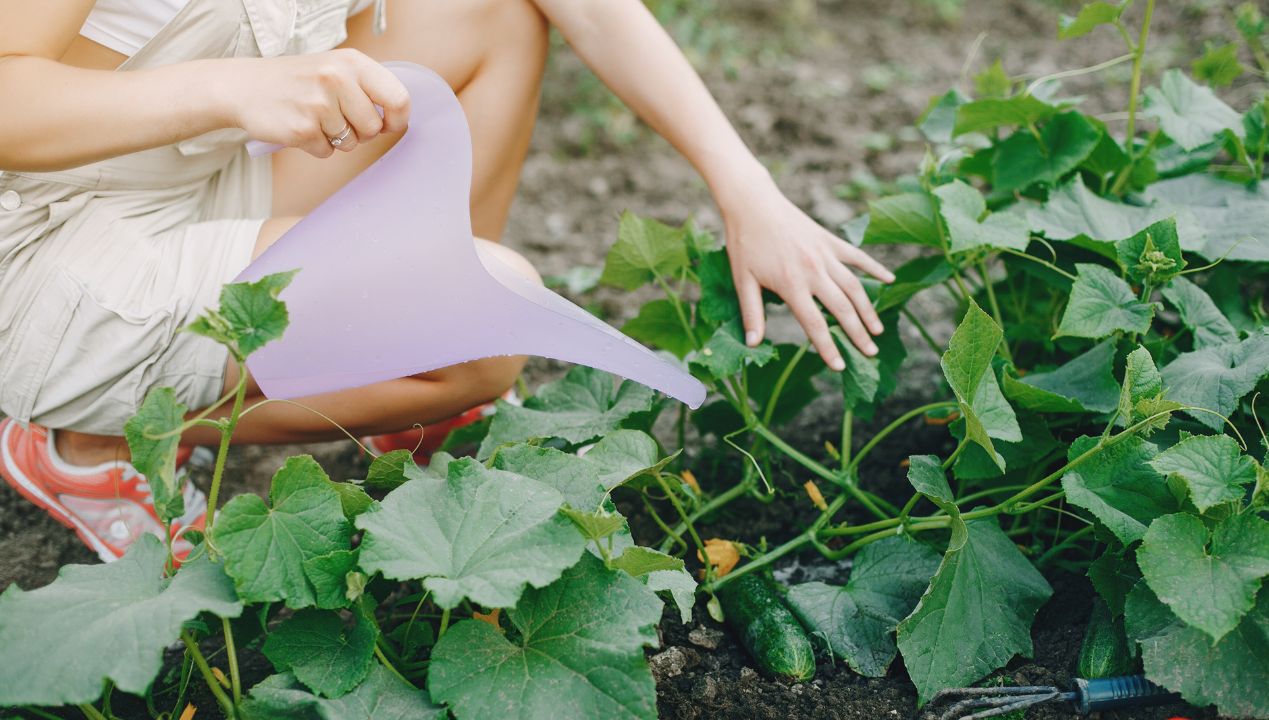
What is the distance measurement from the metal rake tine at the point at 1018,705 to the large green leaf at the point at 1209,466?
287 millimetres

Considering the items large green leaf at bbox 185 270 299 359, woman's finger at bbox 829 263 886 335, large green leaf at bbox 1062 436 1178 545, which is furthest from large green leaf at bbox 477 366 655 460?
large green leaf at bbox 1062 436 1178 545

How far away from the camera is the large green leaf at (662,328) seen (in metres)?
1.73

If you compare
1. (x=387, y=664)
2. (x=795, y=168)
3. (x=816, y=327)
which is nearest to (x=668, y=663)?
(x=387, y=664)

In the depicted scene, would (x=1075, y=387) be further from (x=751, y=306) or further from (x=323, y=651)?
(x=323, y=651)

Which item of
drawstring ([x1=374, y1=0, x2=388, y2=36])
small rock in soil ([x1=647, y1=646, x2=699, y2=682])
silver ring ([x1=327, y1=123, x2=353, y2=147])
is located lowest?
small rock in soil ([x1=647, y1=646, x2=699, y2=682])

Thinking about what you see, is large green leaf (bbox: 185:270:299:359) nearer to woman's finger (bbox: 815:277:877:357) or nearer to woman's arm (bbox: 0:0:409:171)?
woman's arm (bbox: 0:0:409:171)

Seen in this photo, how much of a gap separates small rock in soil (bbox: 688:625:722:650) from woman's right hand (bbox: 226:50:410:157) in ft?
2.50

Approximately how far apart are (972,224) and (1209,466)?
504mm

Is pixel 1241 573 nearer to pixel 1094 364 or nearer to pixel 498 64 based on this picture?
pixel 1094 364

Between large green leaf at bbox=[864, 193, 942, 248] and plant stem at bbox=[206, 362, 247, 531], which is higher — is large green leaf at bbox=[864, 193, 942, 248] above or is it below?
below

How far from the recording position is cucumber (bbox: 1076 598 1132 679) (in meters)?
1.31

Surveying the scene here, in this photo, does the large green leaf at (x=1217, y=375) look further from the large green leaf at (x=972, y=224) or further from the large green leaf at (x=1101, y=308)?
the large green leaf at (x=972, y=224)

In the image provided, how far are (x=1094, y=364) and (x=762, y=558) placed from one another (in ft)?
1.72

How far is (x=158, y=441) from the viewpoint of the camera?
1119 millimetres
